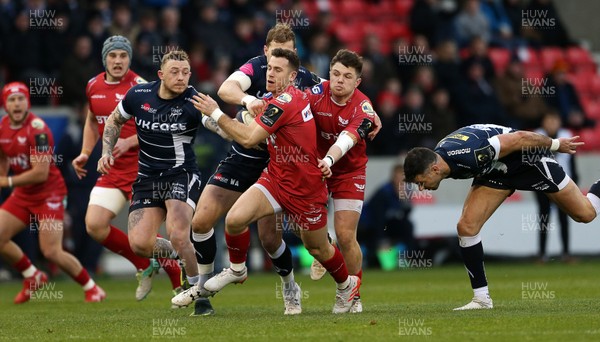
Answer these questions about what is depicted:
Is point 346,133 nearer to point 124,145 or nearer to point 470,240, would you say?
point 470,240

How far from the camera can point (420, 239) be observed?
21.0 meters

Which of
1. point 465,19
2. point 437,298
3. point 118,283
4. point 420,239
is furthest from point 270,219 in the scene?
point 465,19

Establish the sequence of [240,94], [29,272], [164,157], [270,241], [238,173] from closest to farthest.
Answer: [240,94] < [270,241] < [238,173] < [164,157] < [29,272]

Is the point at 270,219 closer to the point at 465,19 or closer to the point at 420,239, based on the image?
the point at 420,239

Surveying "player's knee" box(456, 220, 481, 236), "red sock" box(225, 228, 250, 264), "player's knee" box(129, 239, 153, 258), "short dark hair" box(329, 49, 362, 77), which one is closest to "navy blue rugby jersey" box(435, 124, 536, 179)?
"player's knee" box(456, 220, 481, 236)

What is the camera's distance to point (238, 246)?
1170cm

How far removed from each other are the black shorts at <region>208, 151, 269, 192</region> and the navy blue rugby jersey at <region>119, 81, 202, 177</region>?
67 cm

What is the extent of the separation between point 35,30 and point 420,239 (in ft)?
25.6

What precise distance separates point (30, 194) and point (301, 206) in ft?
17.6

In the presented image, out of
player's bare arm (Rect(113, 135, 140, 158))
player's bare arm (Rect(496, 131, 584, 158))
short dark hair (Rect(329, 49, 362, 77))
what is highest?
short dark hair (Rect(329, 49, 362, 77))

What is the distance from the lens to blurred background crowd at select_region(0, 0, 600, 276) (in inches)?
794

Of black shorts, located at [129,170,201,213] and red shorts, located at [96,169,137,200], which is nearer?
black shorts, located at [129,170,201,213]

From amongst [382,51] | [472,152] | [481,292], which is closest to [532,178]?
[472,152]

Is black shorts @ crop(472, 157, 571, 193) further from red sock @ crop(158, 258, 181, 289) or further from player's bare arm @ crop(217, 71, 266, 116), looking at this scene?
red sock @ crop(158, 258, 181, 289)
